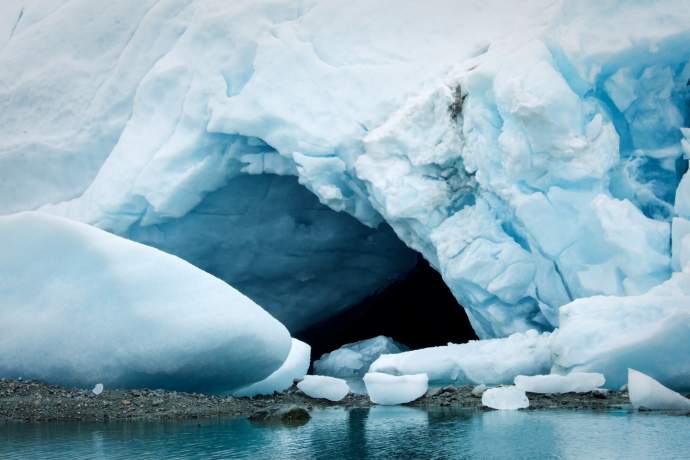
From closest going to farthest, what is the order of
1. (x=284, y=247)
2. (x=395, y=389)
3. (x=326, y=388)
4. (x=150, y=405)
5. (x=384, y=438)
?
1. (x=384, y=438)
2. (x=150, y=405)
3. (x=395, y=389)
4. (x=326, y=388)
5. (x=284, y=247)

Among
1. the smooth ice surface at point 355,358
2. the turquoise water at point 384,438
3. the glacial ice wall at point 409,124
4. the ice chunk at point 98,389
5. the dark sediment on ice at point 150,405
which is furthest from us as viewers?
the smooth ice surface at point 355,358

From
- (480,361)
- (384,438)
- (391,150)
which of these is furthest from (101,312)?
(391,150)

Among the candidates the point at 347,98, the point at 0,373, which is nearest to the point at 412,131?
the point at 347,98

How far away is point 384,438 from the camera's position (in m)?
5.71

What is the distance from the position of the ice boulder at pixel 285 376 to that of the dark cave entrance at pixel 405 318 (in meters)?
4.84

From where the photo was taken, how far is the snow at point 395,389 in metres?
7.82

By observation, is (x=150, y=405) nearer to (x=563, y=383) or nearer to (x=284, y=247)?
(x=563, y=383)

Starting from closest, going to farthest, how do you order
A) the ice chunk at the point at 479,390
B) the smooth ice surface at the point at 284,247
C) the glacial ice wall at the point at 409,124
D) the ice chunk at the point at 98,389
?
the ice chunk at the point at 98,389 < the ice chunk at the point at 479,390 < the glacial ice wall at the point at 409,124 < the smooth ice surface at the point at 284,247

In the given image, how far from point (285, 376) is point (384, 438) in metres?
2.84

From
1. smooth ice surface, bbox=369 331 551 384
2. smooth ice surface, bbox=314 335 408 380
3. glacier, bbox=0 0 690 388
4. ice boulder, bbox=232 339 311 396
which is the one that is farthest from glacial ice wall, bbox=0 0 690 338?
smooth ice surface, bbox=314 335 408 380

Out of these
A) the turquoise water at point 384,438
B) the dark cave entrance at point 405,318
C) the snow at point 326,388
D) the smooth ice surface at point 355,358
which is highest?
the dark cave entrance at point 405,318

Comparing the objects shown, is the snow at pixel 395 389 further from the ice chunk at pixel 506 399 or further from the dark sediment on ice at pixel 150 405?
the ice chunk at pixel 506 399

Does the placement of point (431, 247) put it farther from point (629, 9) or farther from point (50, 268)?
point (50, 268)

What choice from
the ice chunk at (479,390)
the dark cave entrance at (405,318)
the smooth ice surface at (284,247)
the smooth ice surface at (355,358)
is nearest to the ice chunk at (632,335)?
the ice chunk at (479,390)
